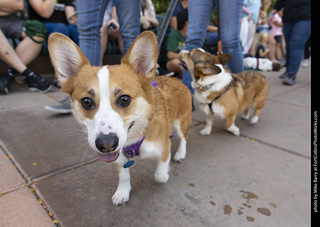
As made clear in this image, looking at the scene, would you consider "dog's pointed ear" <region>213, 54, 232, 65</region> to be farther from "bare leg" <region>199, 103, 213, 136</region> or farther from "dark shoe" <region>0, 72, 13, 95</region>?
"dark shoe" <region>0, 72, 13, 95</region>

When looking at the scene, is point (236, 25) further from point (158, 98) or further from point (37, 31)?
point (37, 31)

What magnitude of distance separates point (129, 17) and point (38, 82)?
2.76 m

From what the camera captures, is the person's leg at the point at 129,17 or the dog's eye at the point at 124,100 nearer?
the dog's eye at the point at 124,100

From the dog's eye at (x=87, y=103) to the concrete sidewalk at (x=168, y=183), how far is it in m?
0.49

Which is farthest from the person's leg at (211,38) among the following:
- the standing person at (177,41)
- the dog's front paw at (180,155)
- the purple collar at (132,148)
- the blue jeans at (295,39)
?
the purple collar at (132,148)

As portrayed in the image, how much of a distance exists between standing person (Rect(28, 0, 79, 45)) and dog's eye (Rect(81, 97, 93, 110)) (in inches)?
160

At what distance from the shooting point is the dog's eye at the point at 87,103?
146cm

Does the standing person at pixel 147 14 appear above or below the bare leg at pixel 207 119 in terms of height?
above

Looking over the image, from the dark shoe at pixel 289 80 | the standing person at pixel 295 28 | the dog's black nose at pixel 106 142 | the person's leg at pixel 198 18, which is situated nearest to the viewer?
the dog's black nose at pixel 106 142

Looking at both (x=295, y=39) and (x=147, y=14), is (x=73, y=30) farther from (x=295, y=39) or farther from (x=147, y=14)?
(x=295, y=39)

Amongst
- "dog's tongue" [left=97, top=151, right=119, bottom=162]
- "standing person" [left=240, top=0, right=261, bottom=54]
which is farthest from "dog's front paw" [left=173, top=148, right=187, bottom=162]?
"standing person" [left=240, top=0, right=261, bottom=54]

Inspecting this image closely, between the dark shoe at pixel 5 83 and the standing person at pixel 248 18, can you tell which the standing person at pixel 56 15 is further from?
the standing person at pixel 248 18

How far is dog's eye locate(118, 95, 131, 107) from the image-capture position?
1.47 meters

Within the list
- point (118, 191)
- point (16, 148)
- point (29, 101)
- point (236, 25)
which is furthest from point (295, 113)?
point (29, 101)
